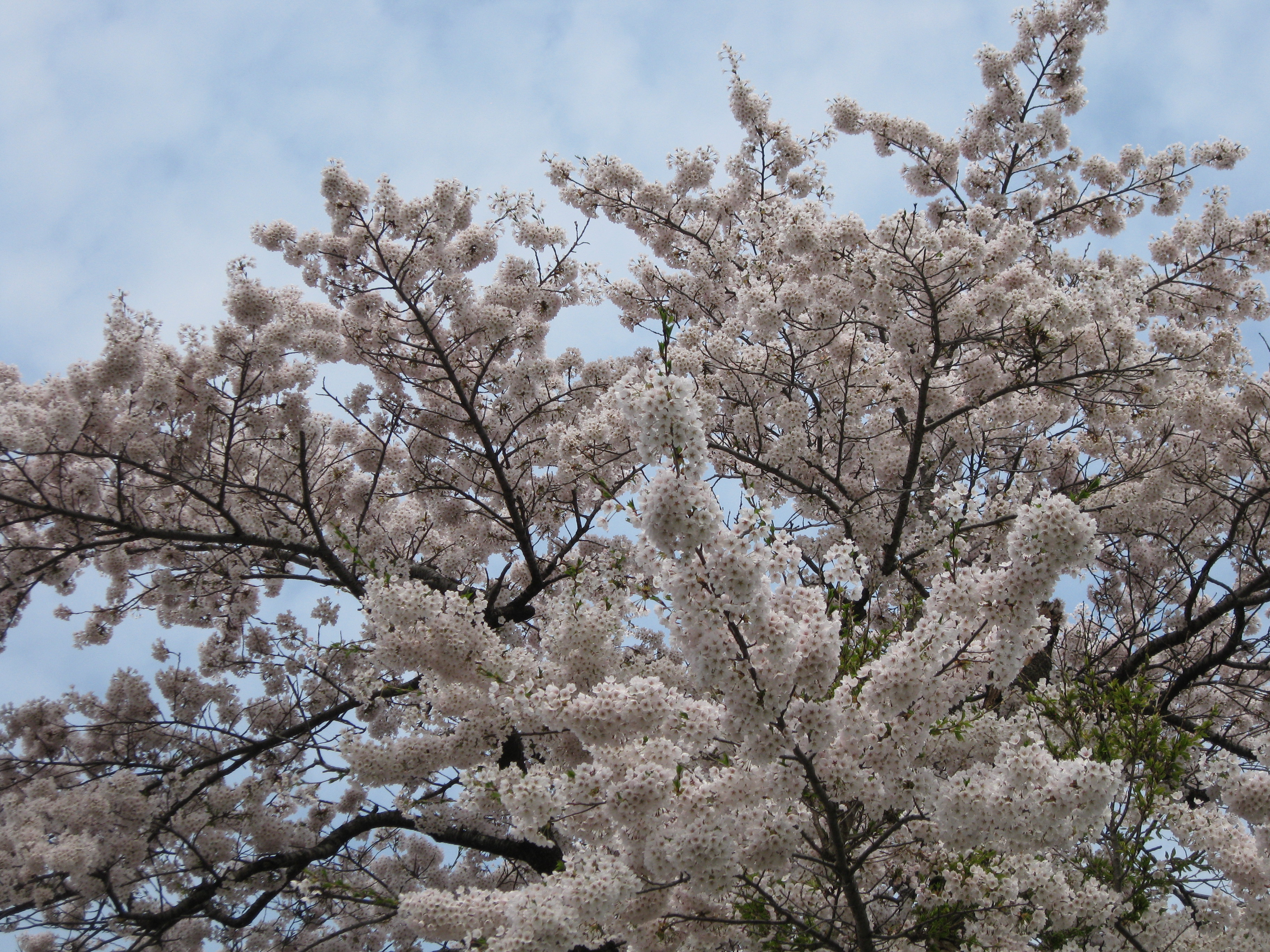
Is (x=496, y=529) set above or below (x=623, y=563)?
above

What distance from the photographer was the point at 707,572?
10.3 ft

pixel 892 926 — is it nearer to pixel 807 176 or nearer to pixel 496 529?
pixel 496 529

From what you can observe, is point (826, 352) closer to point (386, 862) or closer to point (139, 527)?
point (139, 527)

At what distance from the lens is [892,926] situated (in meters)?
4.75

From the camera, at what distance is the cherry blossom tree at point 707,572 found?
12.0ft

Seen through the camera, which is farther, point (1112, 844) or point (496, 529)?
point (496, 529)

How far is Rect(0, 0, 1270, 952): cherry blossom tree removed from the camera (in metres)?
3.64

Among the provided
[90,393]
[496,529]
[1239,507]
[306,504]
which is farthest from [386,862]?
[1239,507]

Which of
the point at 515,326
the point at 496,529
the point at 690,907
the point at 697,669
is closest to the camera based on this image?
the point at 697,669

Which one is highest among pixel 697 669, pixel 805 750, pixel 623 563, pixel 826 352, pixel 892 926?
pixel 826 352

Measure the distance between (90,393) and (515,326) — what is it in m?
3.88

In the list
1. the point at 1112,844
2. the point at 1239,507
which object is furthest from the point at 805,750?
the point at 1239,507

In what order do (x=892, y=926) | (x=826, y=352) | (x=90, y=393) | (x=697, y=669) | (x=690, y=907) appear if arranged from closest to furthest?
(x=697, y=669)
(x=690, y=907)
(x=892, y=926)
(x=90, y=393)
(x=826, y=352)

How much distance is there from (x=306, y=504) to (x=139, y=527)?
1.26 meters
